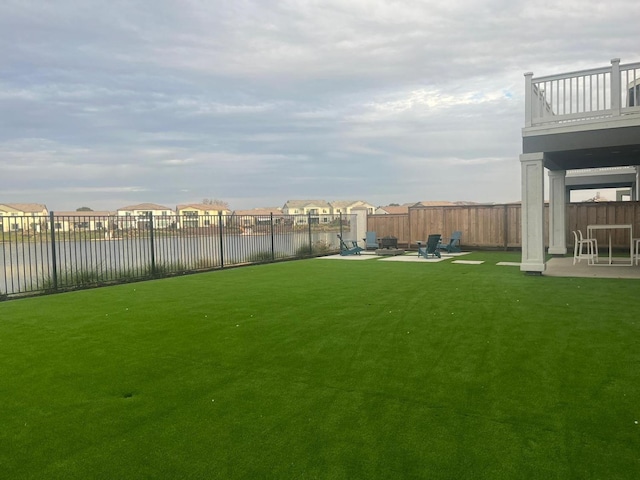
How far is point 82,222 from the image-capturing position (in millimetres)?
10414

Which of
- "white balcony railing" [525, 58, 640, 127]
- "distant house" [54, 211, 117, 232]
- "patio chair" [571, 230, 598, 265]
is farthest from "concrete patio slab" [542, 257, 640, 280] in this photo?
"distant house" [54, 211, 117, 232]

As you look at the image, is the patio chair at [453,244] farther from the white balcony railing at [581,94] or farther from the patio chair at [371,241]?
the white balcony railing at [581,94]

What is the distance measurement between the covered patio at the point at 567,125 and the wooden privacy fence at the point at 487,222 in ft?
18.8

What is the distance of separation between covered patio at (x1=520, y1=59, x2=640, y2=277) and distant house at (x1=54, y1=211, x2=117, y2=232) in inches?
376

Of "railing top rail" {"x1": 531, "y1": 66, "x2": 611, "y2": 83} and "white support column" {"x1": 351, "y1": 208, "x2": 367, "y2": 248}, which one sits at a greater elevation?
"railing top rail" {"x1": 531, "y1": 66, "x2": 611, "y2": 83}

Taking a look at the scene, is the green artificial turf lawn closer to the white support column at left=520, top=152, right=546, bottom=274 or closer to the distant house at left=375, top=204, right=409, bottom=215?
the white support column at left=520, top=152, right=546, bottom=274

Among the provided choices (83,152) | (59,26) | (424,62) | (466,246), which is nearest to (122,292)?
(59,26)

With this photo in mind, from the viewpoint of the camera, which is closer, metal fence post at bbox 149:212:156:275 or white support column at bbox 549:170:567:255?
metal fence post at bbox 149:212:156:275

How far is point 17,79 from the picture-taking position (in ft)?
48.8

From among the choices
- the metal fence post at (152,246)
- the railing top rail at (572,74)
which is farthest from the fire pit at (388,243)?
the metal fence post at (152,246)

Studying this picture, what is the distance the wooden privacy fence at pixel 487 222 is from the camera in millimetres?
15625

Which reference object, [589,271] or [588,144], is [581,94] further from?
[589,271]

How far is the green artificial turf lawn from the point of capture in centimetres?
242

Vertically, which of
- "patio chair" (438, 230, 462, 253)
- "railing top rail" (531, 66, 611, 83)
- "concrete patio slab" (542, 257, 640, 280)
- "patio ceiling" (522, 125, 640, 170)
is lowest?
"concrete patio slab" (542, 257, 640, 280)
